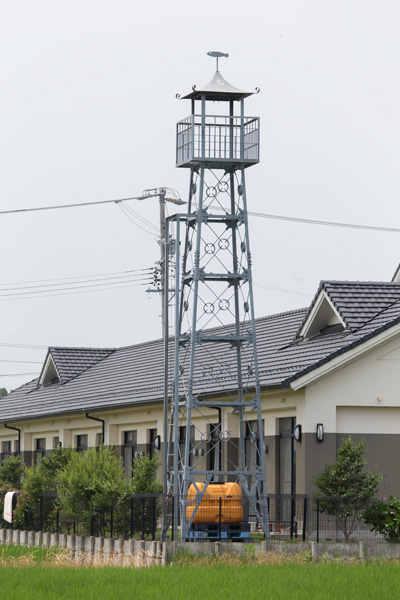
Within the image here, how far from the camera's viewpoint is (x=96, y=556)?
2514 centimetres

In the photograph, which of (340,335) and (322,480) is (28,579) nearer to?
(322,480)

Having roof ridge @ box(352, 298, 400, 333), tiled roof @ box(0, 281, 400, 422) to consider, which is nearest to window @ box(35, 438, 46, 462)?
tiled roof @ box(0, 281, 400, 422)

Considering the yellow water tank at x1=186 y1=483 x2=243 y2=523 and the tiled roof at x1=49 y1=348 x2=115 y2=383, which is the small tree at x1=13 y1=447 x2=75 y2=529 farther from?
the tiled roof at x1=49 y1=348 x2=115 y2=383

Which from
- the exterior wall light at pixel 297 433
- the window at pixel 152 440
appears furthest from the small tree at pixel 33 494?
the exterior wall light at pixel 297 433

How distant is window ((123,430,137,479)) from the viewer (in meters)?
36.5

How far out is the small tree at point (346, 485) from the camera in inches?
976

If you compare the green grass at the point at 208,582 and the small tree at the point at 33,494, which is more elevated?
the small tree at the point at 33,494

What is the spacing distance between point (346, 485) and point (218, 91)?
8.65m

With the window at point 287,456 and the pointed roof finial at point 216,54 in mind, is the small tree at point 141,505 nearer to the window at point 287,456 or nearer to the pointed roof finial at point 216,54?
the window at point 287,456

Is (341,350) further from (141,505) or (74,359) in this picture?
(74,359)

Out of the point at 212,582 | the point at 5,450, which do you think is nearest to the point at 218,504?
the point at 212,582

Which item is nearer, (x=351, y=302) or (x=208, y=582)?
(x=208, y=582)

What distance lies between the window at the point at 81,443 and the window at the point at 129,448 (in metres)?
3.30

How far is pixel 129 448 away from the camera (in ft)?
121
